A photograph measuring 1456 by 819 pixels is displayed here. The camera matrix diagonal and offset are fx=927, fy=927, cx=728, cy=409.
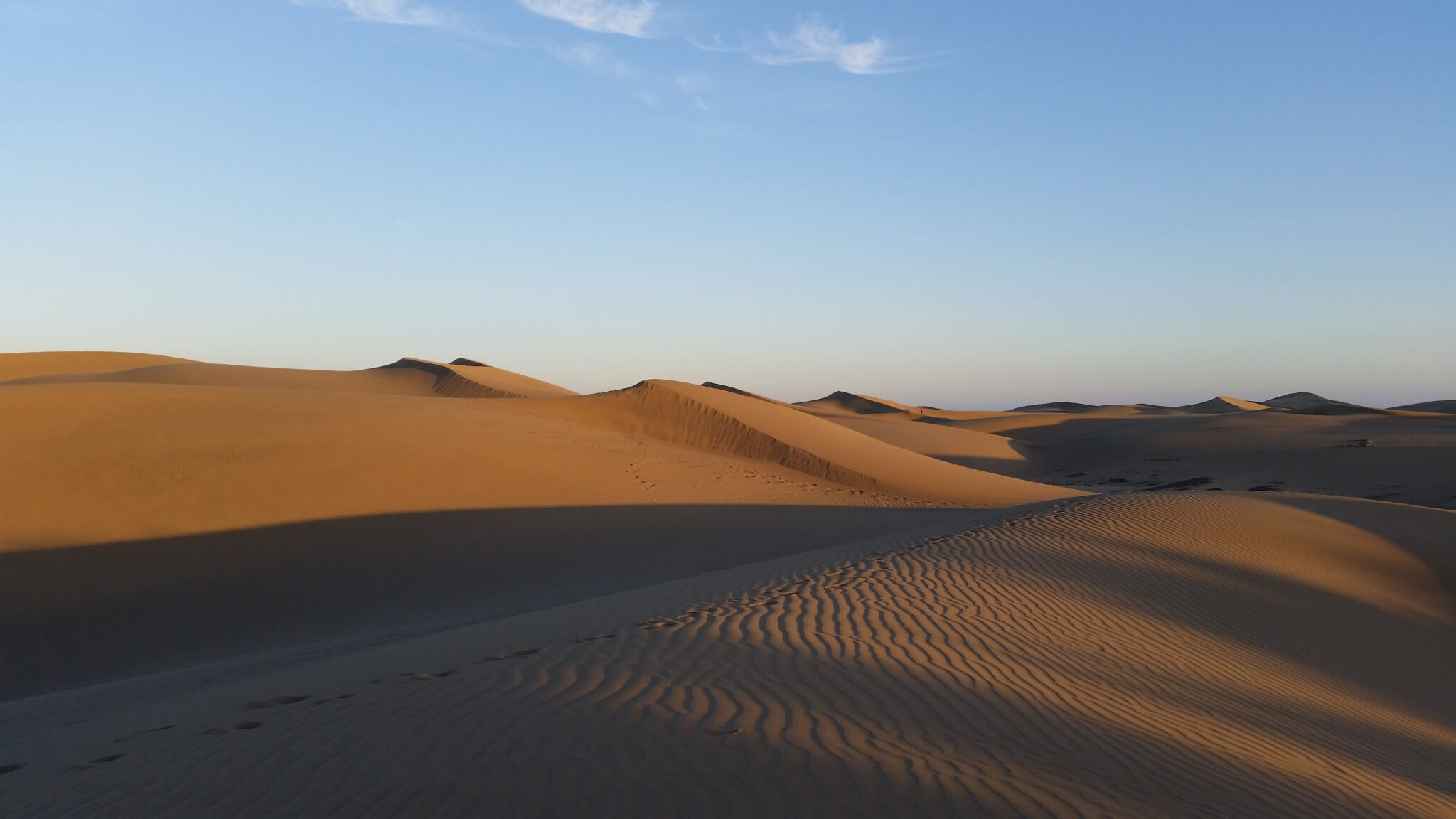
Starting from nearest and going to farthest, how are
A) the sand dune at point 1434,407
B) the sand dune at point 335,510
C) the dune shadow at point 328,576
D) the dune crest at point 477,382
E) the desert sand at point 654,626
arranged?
the desert sand at point 654,626 < the dune shadow at point 328,576 < the sand dune at point 335,510 < the dune crest at point 477,382 < the sand dune at point 1434,407

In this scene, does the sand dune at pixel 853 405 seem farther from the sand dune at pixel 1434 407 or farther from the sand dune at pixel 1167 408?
the sand dune at pixel 1434 407

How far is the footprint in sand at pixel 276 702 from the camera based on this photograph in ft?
19.6

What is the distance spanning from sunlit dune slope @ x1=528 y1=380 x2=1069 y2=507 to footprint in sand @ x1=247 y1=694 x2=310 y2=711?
57.2ft

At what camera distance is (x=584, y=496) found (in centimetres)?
1747

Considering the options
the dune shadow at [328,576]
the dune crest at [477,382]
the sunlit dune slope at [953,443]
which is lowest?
the dune shadow at [328,576]

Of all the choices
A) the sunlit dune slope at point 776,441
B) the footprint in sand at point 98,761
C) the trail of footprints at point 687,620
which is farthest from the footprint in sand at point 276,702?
the sunlit dune slope at point 776,441

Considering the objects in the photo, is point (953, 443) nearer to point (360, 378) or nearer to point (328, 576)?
point (360, 378)

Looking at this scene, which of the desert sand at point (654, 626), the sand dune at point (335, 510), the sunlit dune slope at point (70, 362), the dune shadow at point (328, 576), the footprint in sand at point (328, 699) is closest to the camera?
the desert sand at point (654, 626)

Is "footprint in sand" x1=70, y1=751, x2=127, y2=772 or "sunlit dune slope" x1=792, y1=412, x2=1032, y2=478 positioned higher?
"sunlit dune slope" x1=792, y1=412, x2=1032, y2=478

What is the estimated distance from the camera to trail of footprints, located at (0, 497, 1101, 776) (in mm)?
5344

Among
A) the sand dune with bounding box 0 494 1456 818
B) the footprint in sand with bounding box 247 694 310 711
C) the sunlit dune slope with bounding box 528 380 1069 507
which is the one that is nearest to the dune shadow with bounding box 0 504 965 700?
A: the sand dune with bounding box 0 494 1456 818

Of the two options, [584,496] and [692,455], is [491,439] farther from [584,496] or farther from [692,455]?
[692,455]

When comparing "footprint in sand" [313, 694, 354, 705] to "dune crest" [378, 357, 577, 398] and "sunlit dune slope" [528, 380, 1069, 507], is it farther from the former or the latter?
"dune crest" [378, 357, 577, 398]

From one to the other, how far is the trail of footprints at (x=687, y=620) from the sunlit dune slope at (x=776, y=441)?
980 centimetres
